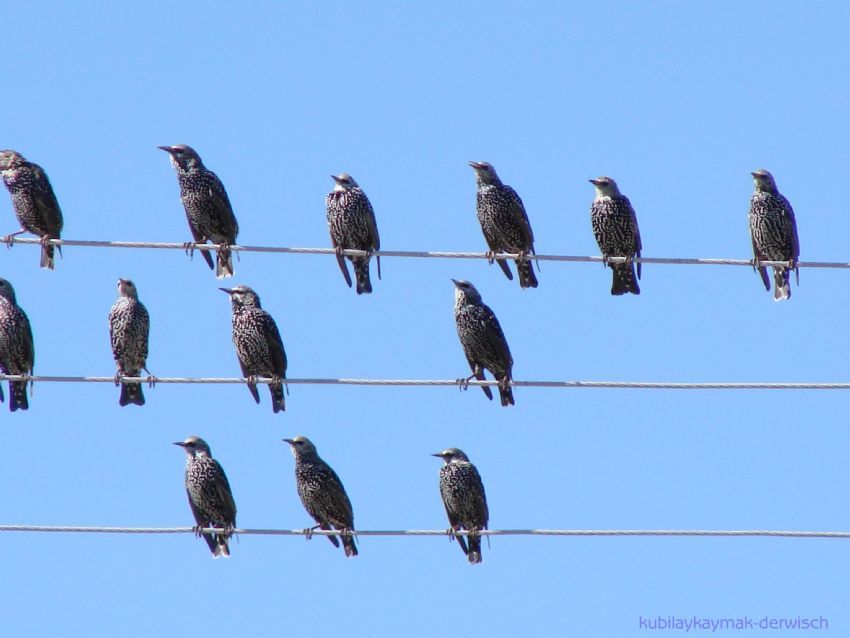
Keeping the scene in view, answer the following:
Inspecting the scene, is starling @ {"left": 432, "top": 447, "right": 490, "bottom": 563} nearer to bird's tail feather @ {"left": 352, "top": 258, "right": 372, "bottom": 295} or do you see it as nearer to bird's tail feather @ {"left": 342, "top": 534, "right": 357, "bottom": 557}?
bird's tail feather @ {"left": 342, "top": 534, "right": 357, "bottom": 557}

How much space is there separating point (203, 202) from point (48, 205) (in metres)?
1.02

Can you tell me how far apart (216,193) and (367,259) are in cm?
125

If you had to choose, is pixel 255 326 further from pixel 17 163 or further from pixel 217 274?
pixel 17 163

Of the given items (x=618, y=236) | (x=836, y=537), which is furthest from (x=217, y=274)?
(x=836, y=537)

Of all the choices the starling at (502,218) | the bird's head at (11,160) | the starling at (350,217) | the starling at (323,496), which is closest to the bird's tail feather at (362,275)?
the starling at (350,217)

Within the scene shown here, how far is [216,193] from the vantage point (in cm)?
1388

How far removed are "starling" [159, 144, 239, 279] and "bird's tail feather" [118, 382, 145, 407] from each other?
55.4 inches

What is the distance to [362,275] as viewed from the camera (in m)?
13.4

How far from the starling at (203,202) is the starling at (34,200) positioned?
0.85m

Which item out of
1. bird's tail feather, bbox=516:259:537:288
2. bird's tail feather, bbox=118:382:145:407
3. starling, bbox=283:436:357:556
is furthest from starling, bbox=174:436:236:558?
bird's tail feather, bbox=516:259:537:288

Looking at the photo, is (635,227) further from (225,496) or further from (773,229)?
(225,496)

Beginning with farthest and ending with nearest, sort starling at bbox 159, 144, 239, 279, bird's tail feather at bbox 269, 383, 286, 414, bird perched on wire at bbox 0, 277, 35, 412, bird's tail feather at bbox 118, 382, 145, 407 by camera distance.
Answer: starling at bbox 159, 144, 239, 279 → bird perched on wire at bbox 0, 277, 35, 412 → bird's tail feather at bbox 269, 383, 286, 414 → bird's tail feather at bbox 118, 382, 145, 407

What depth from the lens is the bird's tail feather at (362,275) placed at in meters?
13.3

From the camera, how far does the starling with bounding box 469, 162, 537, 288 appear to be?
13.9m
